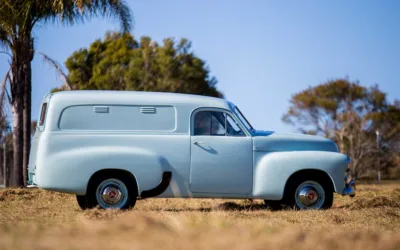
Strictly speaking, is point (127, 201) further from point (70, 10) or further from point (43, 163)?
point (70, 10)

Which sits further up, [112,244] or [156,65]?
[156,65]

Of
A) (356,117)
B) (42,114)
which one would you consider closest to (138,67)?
(356,117)

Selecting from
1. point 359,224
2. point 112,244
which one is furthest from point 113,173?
point 112,244

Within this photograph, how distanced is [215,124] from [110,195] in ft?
6.45

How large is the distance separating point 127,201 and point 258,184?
2070mm

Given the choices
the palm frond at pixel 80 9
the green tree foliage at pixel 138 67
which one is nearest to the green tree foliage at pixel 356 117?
the green tree foliage at pixel 138 67

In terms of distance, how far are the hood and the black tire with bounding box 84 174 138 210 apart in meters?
2.05

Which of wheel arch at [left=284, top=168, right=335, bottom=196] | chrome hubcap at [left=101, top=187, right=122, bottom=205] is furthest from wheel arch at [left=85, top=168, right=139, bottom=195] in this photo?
wheel arch at [left=284, top=168, right=335, bottom=196]

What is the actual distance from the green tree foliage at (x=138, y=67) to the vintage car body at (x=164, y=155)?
34.2 meters

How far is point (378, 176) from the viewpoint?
162ft

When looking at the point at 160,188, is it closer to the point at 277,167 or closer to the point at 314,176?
the point at 277,167

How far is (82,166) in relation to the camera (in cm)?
1054

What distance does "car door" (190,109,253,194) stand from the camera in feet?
35.8

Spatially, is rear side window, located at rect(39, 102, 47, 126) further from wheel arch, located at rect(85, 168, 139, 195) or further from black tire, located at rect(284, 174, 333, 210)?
black tire, located at rect(284, 174, 333, 210)
